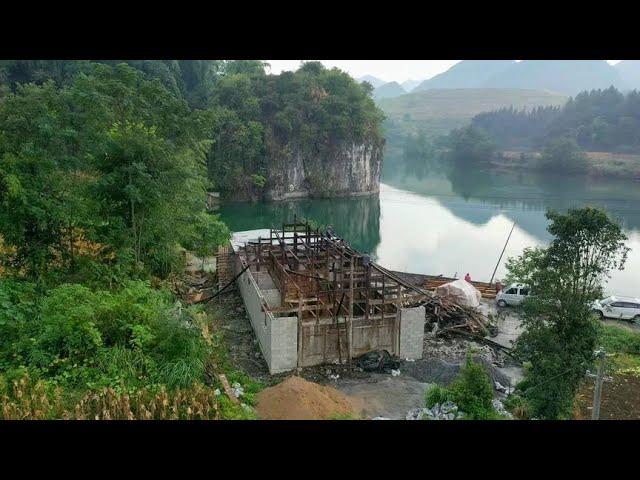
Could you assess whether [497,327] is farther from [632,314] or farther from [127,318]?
[127,318]

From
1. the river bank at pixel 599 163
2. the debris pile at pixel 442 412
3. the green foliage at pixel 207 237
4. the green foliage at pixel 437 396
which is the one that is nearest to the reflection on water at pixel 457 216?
the river bank at pixel 599 163

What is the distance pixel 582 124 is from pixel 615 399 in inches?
2527

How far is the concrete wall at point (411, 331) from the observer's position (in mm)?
10727

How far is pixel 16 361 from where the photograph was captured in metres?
6.80

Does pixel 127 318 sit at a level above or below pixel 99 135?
below

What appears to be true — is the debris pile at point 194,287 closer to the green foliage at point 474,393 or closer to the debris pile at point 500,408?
the debris pile at point 500,408

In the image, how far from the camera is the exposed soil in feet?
28.1

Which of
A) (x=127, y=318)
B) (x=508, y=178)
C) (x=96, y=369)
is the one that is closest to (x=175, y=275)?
(x=127, y=318)

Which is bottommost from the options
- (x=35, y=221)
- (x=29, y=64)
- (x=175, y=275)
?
(x=175, y=275)

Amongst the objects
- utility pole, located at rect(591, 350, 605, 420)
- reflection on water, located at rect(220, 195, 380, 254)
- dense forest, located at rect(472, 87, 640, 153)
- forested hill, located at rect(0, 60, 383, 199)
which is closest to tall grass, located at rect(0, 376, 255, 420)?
utility pole, located at rect(591, 350, 605, 420)

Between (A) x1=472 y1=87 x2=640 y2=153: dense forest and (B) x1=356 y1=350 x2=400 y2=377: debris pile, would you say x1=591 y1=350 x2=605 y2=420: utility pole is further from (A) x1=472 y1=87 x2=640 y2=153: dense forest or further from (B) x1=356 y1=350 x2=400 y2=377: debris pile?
(A) x1=472 y1=87 x2=640 y2=153: dense forest

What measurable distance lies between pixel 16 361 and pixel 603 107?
73.8 meters

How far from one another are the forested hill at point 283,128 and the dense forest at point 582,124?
3038cm

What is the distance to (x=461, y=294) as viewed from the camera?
14.0 metres
